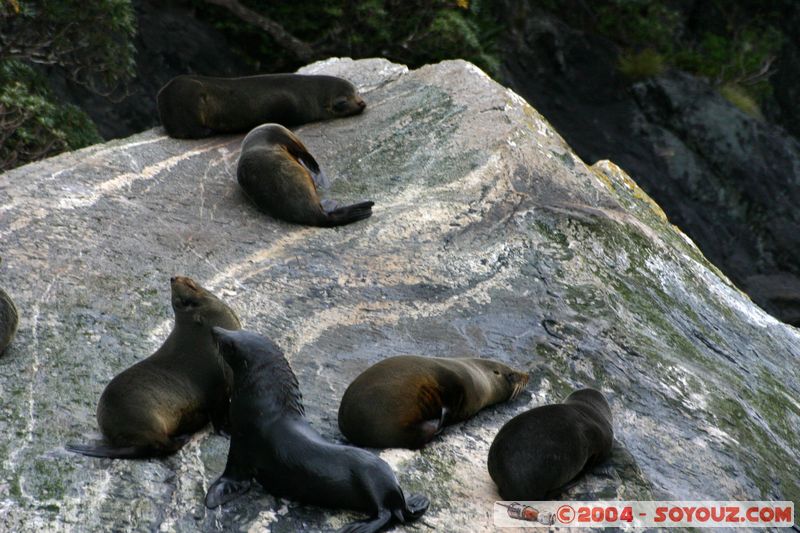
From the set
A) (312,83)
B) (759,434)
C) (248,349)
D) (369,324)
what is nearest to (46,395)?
(248,349)

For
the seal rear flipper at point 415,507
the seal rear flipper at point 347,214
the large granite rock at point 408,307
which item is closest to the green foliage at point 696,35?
the large granite rock at point 408,307

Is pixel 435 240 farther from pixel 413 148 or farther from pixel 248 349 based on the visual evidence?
pixel 248 349

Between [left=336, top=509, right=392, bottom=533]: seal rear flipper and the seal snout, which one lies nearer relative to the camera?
[left=336, top=509, right=392, bottom=533]: seal rear flipper

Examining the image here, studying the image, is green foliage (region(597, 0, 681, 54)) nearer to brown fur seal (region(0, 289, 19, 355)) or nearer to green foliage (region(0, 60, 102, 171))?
green foliage (region(0, 60, 102, 171))

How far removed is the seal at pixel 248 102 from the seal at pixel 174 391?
351 cm

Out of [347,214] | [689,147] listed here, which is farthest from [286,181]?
[689,147]

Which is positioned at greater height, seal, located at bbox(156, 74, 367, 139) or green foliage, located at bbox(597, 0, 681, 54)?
seal, located at bbox(156, 74, 367, 139)

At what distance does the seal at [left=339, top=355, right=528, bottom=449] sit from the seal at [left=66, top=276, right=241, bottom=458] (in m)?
0.60

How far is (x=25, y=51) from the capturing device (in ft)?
33.1

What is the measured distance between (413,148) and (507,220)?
131 centimetres

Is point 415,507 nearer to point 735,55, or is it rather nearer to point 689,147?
point 689,147

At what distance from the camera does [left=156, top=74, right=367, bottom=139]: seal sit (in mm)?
8289

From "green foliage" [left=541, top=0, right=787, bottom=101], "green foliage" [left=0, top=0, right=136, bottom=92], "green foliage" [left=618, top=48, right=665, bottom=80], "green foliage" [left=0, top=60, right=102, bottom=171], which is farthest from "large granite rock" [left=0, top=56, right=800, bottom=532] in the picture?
"green foliage" [left=541, top=0, right=787, bottom=101]

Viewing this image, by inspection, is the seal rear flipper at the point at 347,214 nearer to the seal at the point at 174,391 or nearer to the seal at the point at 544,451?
the seal at the point at 174,391
